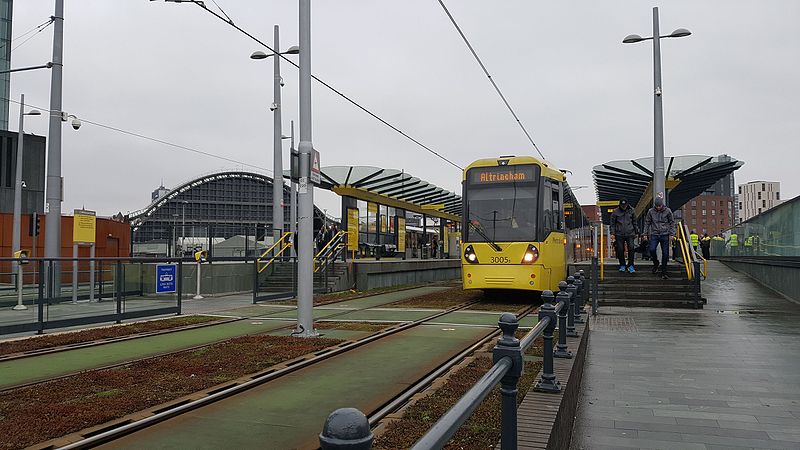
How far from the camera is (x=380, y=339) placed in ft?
32.0

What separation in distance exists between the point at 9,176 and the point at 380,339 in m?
39.6

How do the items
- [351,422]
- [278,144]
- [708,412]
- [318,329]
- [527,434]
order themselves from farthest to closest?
[278,144] < [318,329] < [708,412] < [527,434] < [351,422]

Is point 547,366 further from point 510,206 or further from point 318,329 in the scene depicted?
point 510,206

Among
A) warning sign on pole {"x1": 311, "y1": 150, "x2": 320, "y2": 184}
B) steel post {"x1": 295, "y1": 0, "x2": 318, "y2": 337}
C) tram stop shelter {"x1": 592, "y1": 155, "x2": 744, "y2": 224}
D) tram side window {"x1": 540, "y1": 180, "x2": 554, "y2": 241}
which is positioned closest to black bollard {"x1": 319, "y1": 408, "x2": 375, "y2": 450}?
steel post {"x1": 295, "y1": 0, "x2": 318, "y2": 337}

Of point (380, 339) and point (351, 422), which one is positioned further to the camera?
point (380, 339)

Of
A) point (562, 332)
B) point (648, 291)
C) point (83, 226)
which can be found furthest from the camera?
point (83, 226)

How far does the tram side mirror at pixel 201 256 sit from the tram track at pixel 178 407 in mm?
11948

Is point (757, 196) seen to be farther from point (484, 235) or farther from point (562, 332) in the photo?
point (562, 332)

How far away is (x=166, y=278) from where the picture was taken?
45.6 ft

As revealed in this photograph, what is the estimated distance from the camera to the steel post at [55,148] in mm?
14938

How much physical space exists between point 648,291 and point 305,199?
917 cm

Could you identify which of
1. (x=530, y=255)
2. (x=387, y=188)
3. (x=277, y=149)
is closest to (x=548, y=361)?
(x=530, y=255)

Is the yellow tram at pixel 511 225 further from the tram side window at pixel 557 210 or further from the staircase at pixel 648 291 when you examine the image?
the staircase at pixel 648 291

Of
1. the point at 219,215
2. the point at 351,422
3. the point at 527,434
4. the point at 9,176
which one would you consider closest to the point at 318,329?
the point at 527,434
